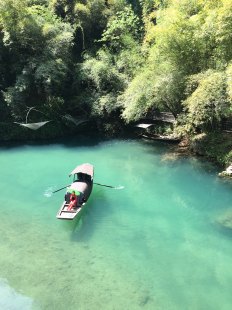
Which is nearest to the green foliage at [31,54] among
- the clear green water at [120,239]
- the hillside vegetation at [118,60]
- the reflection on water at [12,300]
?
the hillside vegetation at [118,60]

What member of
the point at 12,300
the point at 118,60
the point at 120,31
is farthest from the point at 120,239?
the point at 120,31

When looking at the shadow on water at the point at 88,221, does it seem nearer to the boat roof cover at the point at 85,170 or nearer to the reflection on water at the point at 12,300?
the boat roof cover at the point at 85,170

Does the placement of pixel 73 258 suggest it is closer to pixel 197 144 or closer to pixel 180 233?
pixel 180 233

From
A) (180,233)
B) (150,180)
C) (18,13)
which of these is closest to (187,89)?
(150,180)

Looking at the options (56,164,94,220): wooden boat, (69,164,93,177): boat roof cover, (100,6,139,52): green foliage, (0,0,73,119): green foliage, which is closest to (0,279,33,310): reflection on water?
(56,164,94,220): wooden boat

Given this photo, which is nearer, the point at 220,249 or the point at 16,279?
the point at 16,279

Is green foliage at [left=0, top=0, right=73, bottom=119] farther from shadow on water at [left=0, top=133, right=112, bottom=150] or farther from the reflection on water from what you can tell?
the reflection on water
